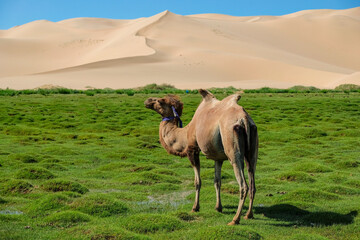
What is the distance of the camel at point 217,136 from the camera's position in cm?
934

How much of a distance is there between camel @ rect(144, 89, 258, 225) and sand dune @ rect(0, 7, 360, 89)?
68.2 m

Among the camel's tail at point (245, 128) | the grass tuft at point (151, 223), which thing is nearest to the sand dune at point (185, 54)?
the grass tuft at point (151, 223)

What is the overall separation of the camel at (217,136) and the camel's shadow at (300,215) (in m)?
0.84

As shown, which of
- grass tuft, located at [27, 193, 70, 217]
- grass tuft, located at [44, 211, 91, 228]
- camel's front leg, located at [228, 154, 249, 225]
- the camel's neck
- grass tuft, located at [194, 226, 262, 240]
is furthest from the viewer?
the camel's neck

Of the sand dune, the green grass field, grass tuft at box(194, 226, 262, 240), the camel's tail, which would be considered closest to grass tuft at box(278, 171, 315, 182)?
the green grass field

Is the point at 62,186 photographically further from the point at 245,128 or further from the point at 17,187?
the point at 245,128

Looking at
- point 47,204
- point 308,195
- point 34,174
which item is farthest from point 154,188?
point 308,195

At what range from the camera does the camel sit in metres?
9.34

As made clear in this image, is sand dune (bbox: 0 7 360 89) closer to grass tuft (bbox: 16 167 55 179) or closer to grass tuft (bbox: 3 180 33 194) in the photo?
grass tuft (bbox: 16 167 55 179)

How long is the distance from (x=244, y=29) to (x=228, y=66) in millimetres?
55850

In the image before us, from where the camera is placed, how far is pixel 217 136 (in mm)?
9875

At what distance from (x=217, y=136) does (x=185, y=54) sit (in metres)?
110

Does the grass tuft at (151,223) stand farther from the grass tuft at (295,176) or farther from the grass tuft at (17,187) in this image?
the grass tuft at (295,176)

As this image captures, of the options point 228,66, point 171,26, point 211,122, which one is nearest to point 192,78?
point 228,66
